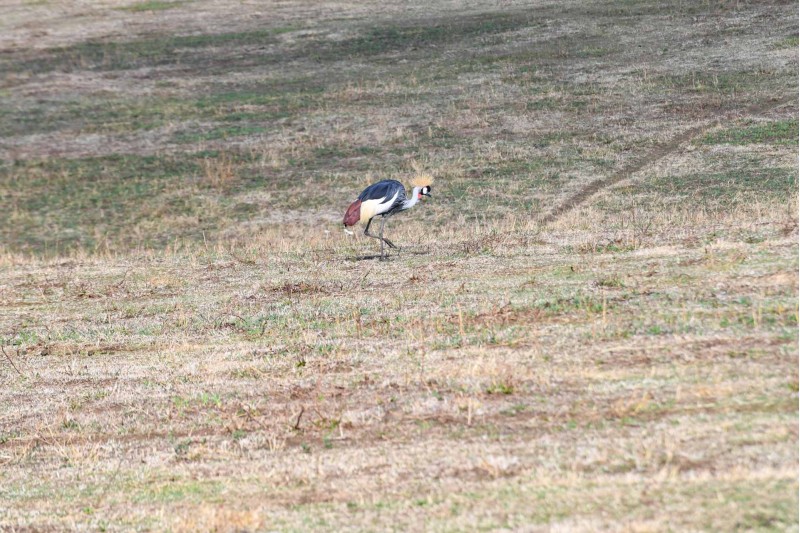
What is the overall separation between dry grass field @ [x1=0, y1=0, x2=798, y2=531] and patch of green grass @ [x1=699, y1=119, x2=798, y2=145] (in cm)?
17

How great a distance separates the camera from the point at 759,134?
35625mm

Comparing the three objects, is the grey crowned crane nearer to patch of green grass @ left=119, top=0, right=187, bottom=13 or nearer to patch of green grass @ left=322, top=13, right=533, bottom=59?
patch of green grass @ left=322, top=13, right=533, bottom=59

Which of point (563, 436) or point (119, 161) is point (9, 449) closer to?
point (563, 436)

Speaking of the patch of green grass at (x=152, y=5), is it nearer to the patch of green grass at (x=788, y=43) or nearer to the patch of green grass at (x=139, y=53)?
the patch of green grass at (x=139, y=53)

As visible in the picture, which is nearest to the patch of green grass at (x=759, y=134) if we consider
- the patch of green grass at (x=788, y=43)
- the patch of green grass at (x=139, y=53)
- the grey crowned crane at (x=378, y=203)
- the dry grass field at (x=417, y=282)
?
the dry grass field at (x=417, y=282)

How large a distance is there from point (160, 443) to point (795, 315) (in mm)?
7118

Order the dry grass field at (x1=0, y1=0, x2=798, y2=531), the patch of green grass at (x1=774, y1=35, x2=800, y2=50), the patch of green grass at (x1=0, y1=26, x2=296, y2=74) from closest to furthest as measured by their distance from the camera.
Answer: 1. the dry grass field at (x1=0, y1=0, x2=798, y2=531)
2. the patch of green grass at (x1=774, y1=35, x2=800, y2=50)
3. the patch of green grass at (x1=0, y1=26, x2=296, y2=74)

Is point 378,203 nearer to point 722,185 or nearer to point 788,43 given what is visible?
point 722,185

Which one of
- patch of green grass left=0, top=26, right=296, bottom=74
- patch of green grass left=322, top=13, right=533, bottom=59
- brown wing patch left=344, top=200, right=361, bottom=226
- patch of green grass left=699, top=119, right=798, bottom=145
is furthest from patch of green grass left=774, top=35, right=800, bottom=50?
brown wing patch left=344, top=200, right=361, bottom=226

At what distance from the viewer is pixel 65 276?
81.7 feet

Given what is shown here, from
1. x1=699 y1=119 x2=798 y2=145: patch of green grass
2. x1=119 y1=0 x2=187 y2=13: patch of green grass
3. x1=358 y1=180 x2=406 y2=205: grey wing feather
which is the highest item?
x1=358 y1=180 x2=406 y2=205: grey wing feather

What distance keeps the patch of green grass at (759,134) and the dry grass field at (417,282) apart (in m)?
0.17

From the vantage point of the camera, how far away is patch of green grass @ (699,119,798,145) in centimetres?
3503

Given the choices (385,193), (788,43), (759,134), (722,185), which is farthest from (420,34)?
(385,193)
